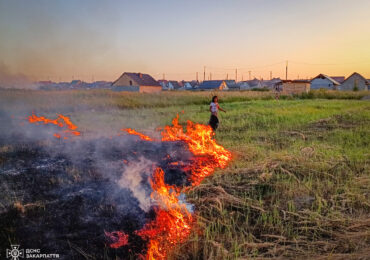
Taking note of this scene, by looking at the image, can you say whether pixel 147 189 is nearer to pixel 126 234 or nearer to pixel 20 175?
pixel 126 234

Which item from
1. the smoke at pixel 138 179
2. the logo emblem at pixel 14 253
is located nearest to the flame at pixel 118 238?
the smoke at pixel 138 179

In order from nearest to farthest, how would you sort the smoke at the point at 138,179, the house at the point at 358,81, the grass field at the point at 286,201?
the grass field at the point at 286,201
the smoke at the point at 138,179
the house at the point at 358,81

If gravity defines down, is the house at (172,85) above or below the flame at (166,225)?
above

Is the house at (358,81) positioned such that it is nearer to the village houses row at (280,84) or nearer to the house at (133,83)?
the village houses row at (280,84)

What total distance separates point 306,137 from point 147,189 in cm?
714

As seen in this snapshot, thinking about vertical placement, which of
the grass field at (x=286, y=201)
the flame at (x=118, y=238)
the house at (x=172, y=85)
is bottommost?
the flame at (x=118, y=238)

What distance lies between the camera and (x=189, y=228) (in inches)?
149

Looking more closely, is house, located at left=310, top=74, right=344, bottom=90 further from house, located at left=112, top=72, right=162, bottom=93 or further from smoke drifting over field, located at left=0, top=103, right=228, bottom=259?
smoke drifting over field, located at left=0, top=103, right=228, bottom=259

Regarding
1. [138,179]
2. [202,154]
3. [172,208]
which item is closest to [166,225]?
[172,208]

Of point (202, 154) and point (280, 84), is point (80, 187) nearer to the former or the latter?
point (202, 154)

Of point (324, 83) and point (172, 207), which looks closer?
point (172, 207)

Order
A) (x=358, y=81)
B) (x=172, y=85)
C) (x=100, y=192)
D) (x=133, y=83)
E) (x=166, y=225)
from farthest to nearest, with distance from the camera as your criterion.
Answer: (x=172, y=85)
(x=358, y=81)
(x=133, y=83)
(x=100, y=192)
(x=166, y=225)

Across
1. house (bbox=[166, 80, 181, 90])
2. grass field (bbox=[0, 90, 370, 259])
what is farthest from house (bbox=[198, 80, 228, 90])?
grass field (bbox=[0, 90, 370, 259])

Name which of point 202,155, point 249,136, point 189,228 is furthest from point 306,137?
point 189,228
